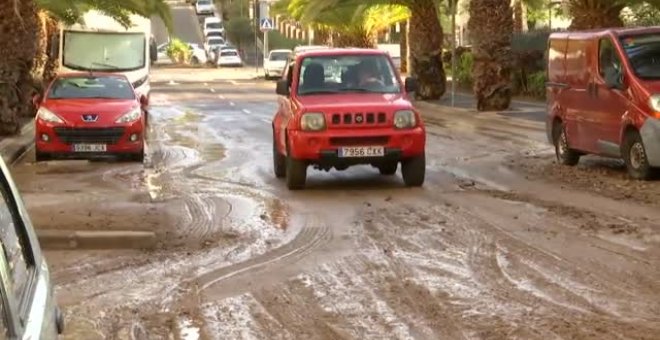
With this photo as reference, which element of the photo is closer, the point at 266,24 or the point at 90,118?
the point at 90,118

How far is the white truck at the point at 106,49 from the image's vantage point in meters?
25.5

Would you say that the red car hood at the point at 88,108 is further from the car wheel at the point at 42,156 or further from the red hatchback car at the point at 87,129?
the car wheel at the point at 42,156

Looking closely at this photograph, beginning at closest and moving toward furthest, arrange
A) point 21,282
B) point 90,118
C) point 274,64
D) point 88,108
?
point 21,282
point 90,118
point 88,108
point 274,64

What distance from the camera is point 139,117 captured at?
17.5 m

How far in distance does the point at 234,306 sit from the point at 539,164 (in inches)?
370

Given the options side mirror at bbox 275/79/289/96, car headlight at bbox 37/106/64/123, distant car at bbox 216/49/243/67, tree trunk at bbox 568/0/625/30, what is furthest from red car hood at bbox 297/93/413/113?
distant car at bbox 216/49/243/67

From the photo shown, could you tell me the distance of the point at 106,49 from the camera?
25.8 meters

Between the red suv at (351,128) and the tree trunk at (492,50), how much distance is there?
1459cm

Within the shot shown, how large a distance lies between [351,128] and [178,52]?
58.8 metres

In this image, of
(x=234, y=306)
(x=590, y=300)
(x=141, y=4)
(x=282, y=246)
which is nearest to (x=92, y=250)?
(x=282, y=246)

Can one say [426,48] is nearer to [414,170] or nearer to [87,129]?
[87,129]

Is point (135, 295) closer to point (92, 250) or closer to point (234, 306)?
point (234, 306)

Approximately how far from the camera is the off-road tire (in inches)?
616

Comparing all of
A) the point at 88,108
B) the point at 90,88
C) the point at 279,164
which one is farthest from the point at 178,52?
the point at 279,164
